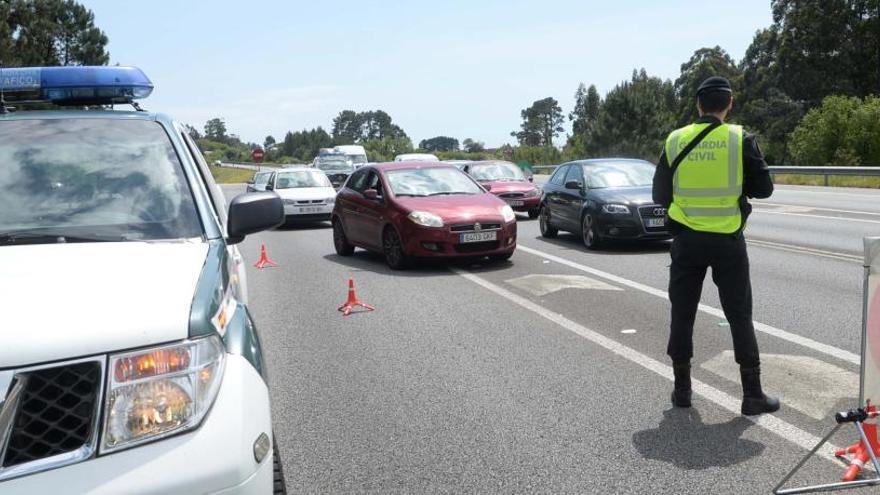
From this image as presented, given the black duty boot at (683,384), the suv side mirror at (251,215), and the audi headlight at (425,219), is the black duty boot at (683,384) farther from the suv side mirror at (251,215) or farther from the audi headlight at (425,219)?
the audi headlight at (425,219)

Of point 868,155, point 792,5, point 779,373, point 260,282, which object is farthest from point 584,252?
point 792,5

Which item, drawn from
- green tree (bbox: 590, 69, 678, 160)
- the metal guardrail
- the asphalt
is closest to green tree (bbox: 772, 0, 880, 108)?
green tree (bbox: 590, 69, 678, 160)

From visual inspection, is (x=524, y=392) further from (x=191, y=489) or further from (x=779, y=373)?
(x=191, y=489)

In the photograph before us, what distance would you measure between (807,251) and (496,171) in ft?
36.9

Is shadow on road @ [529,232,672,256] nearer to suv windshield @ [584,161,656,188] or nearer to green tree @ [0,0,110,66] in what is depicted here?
suv windshield @ [584,161,656,188]

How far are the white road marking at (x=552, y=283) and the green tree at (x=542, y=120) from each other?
17582 cm

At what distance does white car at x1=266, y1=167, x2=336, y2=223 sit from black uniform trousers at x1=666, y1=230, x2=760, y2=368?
16902mm

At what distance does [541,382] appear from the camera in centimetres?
616

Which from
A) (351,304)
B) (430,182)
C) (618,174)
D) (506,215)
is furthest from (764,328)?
(618,174)

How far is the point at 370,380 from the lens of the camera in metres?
6.38

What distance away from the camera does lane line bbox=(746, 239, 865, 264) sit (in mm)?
12258

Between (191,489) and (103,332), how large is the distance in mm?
522

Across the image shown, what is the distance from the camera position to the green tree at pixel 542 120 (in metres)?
186

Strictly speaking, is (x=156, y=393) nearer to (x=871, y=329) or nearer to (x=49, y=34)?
(x=871, y=329)
